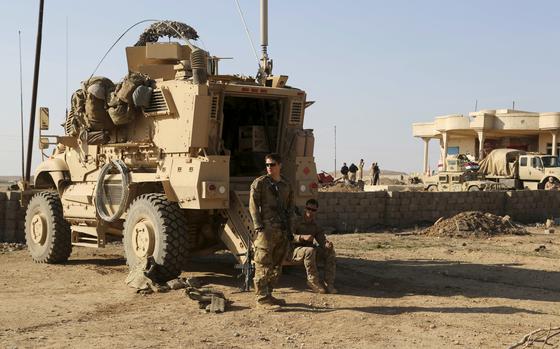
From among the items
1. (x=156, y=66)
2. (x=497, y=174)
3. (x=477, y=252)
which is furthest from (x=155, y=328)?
(x=497, y=174)

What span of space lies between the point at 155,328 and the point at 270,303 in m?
1.35

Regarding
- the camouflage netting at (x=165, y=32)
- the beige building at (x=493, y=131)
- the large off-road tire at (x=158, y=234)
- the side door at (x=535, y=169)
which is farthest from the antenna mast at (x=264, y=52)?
the beige building at (x=493, y=131)

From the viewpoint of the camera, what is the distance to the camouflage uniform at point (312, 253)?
822cm

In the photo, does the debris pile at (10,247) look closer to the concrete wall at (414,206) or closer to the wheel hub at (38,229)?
the wheel hub at (38,229)

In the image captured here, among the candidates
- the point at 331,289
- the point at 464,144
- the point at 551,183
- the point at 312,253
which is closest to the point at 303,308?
the point at 312,253

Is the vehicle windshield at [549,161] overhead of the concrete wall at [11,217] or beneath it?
overhead

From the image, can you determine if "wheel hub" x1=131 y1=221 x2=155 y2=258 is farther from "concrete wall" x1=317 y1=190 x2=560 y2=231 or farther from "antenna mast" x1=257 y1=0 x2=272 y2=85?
"concrete wall" x1=317 y1=190 x2=560 y2=231

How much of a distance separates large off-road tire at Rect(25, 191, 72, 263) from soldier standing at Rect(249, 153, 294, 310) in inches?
198

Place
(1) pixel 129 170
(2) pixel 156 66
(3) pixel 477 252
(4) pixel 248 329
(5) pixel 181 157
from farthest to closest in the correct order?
(3) pixel 477 252
(2) pixel 156 66
(1) pixel 129 170
(5) pixel 181 157
(4) pixel 248 329

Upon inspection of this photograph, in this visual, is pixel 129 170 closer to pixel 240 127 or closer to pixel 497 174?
pixel 240 127

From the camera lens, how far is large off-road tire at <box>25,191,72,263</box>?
11273 mm

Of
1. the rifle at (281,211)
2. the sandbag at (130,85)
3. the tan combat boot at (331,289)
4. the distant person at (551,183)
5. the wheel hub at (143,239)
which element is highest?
the sandbag at (130,85)

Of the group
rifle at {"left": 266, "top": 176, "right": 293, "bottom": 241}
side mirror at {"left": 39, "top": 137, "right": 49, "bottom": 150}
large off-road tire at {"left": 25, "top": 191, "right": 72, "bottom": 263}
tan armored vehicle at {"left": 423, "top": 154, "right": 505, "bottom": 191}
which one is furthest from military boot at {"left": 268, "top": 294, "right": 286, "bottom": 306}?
tan armored vehicle at {"left": 423, "top": 154, "right": 505, "bottom": 191}

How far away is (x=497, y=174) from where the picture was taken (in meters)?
32.6
